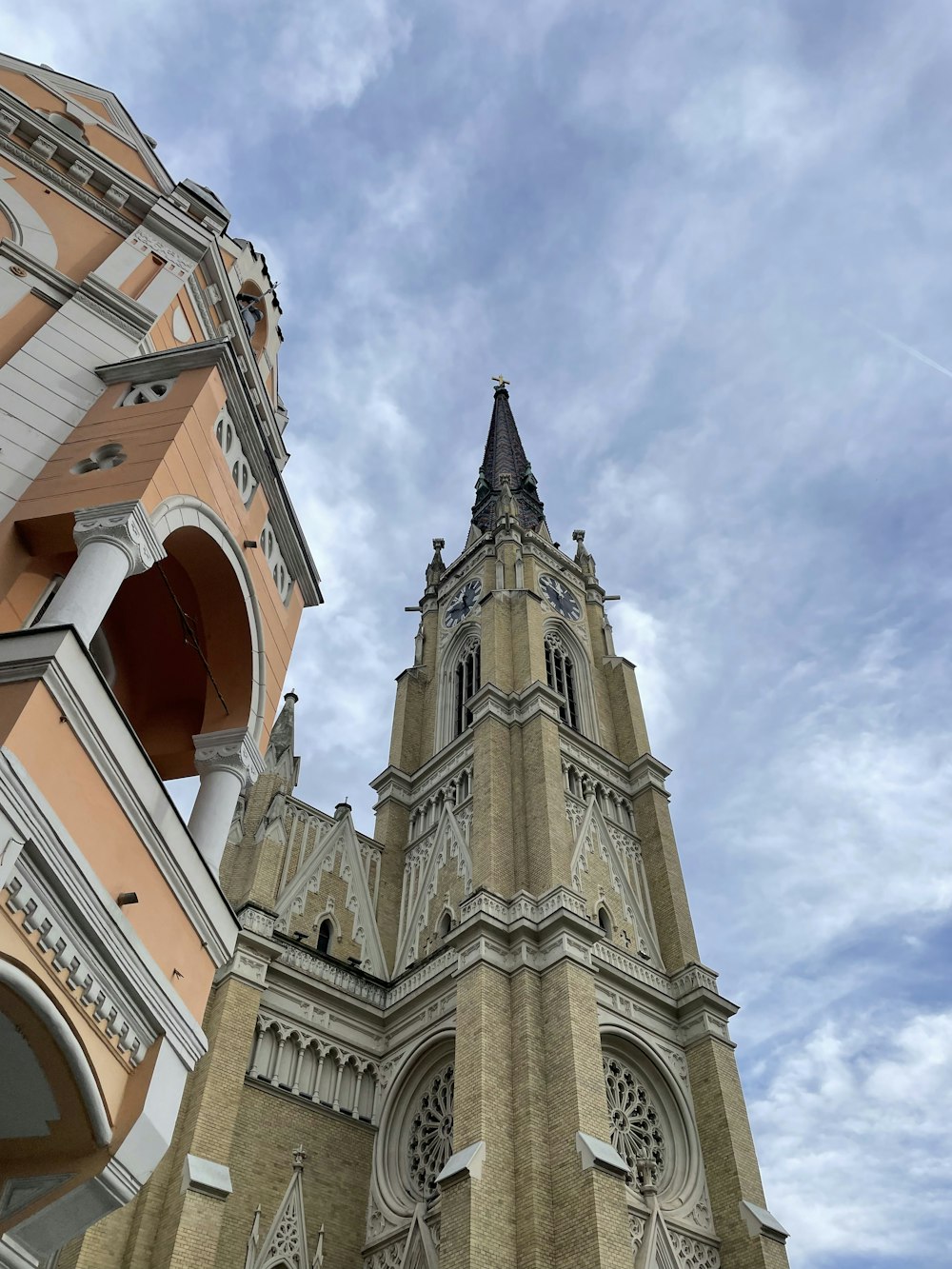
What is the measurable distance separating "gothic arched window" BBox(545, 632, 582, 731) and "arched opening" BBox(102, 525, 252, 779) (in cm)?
1877

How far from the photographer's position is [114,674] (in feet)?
28.9

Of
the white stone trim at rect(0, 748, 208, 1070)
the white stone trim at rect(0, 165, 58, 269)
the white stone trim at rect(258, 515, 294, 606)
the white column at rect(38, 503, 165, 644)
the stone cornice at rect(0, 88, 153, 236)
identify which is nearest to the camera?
the white stone trim at rect(0, 748, 208, 1070)

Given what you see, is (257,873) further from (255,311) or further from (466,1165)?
(255,311)

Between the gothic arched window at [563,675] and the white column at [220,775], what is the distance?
1949 centimetres

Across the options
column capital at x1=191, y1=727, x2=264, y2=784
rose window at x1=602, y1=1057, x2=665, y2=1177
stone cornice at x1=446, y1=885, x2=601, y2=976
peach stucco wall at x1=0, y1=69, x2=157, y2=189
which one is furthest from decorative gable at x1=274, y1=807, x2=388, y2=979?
peach stucco wall at x1=0, y1=69, x2=157, y2=189

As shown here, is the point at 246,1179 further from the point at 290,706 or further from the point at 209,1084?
the point at 290,706

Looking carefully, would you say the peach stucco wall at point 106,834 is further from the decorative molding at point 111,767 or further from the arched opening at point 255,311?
the arched opening at point 255,311

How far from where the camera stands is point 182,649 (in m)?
8.95

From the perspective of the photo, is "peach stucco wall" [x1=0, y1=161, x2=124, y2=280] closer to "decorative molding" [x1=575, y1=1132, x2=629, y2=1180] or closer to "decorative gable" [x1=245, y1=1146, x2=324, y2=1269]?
"decorative molding" [x1=575, y1=1132, x2=629, y2=1180]

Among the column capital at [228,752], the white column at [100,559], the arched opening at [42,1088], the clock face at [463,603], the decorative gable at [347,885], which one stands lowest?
the arched opening at [42,1088]

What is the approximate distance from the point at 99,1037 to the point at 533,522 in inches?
1391

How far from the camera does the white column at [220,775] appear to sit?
758cm

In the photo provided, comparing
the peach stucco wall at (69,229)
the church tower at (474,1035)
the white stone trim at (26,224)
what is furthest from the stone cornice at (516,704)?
the white stone trim at (26,224)

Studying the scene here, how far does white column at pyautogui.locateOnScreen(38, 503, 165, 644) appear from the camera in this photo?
19.2 feet
